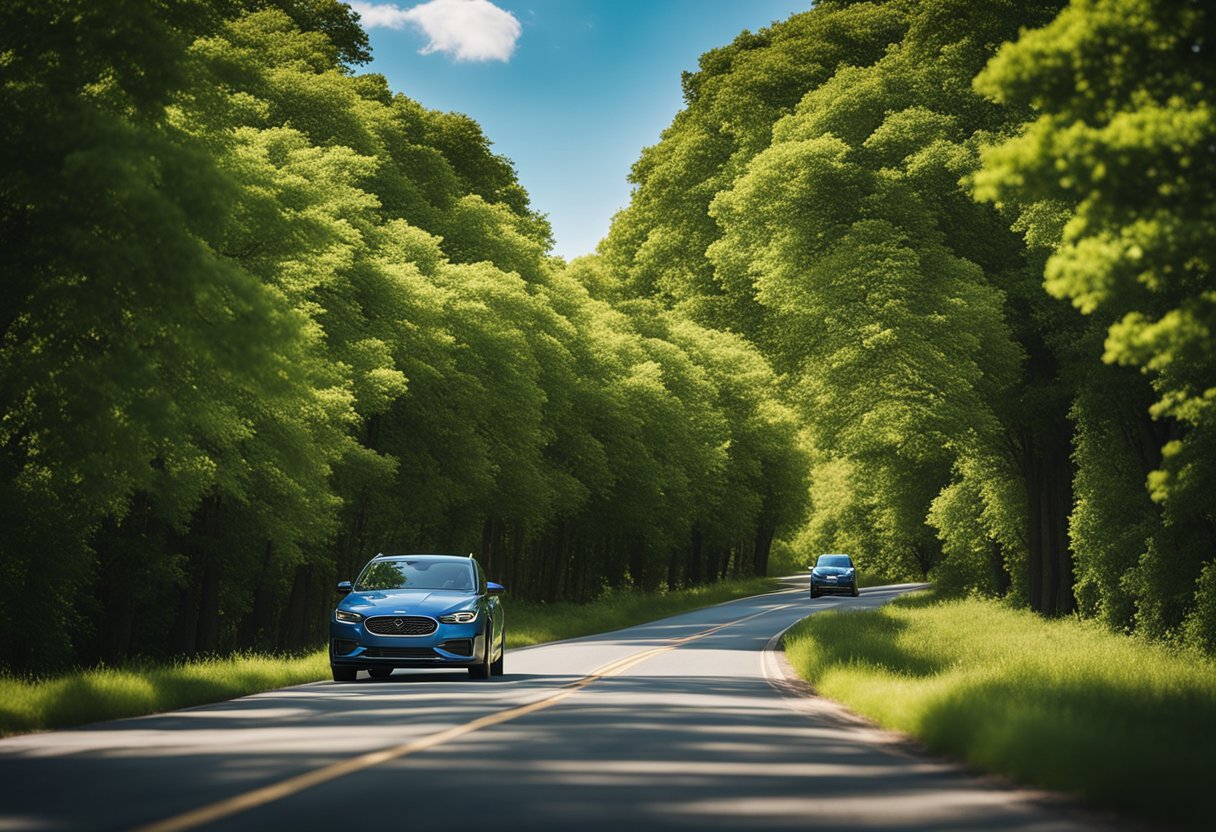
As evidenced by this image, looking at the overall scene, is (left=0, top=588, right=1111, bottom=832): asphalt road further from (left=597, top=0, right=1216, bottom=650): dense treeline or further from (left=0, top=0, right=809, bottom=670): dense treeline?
(left=597, top=0, right=1216, bottom=650): dense treeline

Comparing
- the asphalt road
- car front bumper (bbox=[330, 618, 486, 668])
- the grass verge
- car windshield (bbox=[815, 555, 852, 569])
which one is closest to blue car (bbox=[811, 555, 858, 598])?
car windshield (bbox=[815, 555, 852, 569])

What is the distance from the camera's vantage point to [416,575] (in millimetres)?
21672

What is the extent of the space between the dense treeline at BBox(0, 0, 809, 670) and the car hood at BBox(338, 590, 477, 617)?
9.83 ft

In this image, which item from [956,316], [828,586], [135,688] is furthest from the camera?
[828,586]

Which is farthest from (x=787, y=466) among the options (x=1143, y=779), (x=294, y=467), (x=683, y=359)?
(x=1143, y=779)

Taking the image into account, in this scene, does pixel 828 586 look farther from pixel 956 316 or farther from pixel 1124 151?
pixel 1124 151

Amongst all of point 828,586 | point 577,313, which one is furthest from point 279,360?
point 828,586

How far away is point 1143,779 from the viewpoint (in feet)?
29.8

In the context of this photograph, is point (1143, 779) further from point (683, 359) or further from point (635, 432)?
point (683, 359)

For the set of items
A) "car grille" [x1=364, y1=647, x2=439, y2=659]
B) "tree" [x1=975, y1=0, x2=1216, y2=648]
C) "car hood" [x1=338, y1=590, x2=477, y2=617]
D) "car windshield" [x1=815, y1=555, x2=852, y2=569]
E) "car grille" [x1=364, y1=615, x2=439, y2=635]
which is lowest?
"car grille" [x1=364, y1=647, x2=439, y2=659]

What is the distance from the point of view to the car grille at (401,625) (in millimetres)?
20047

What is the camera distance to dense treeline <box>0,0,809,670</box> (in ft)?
50.8

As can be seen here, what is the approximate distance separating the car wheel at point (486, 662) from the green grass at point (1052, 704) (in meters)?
4.76

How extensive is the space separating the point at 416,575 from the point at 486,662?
165 cm
